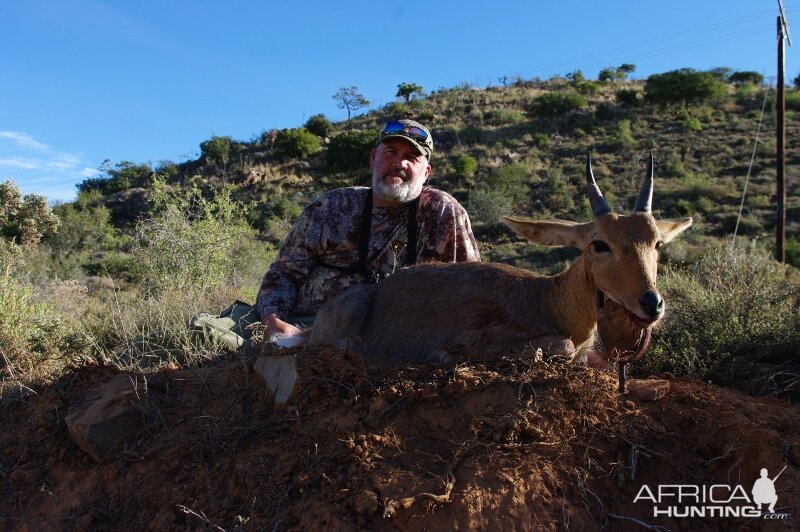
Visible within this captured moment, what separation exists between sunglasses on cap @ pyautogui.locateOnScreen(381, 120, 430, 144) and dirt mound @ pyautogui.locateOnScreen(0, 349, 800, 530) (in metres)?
3.12

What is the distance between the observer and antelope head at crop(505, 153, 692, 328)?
3268mm

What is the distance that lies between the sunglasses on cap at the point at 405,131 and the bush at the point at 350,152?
28251 millimetres

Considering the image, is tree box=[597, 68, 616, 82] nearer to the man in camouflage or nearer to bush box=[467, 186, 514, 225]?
bush box=[467, 186, 514, 225]

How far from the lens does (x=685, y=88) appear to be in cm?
3891

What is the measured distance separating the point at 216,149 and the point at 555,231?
1688 inches

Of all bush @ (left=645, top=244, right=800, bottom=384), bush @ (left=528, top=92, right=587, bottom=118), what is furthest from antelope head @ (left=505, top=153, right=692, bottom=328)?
bush @ (left=528, top=92, right=587, bottom=118)

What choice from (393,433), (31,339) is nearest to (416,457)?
(393,433)

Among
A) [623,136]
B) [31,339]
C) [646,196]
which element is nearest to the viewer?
[646,196]

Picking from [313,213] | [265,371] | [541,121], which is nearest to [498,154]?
[541,121]

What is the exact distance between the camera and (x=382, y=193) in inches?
230

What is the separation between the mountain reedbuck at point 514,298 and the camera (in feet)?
11.7

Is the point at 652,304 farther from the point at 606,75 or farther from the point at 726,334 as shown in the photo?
the point at 606,75

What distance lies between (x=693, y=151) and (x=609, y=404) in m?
32.5

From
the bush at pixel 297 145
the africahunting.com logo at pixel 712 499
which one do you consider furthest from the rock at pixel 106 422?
the bush at pixel 297 145
